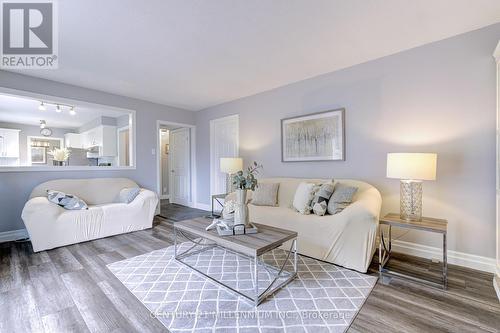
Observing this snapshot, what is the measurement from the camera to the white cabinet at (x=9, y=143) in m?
5.71

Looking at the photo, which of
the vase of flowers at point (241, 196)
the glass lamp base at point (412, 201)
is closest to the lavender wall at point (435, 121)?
the glass lamp base at point (412, 201)

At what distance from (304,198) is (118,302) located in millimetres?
2182

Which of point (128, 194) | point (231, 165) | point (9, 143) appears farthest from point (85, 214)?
point (9, 143)

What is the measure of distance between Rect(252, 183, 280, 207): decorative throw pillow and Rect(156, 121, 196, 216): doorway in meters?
2.65

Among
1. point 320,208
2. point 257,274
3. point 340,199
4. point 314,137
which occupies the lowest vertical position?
point 257,274

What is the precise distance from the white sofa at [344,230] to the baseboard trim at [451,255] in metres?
0.73

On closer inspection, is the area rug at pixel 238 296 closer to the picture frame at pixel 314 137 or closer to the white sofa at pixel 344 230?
the white sofa at pixel 344 230

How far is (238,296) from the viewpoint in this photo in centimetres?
183

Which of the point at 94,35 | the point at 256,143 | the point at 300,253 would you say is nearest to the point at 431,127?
the point at 300,253

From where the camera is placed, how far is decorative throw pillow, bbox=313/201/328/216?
A: 2.65 meters

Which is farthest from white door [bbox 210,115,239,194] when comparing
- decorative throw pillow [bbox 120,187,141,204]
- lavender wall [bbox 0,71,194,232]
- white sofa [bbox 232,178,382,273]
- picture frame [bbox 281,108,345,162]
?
white sofa [bbox 232,178,382,273]

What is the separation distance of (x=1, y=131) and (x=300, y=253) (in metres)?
7.90

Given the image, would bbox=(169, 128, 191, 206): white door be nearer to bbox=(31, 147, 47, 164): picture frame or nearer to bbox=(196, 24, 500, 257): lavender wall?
bbox=(31, 147, 47, 164): picture frame

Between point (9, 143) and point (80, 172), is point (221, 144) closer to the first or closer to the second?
point (80, 172)
